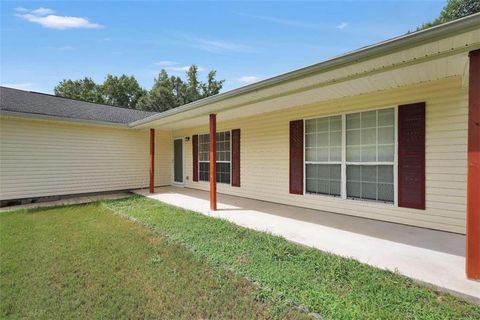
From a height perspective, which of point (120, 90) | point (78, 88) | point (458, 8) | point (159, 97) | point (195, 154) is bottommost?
point (195, 154)

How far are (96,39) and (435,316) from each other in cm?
1017

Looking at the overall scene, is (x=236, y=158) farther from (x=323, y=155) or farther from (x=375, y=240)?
(x=375, y=240)

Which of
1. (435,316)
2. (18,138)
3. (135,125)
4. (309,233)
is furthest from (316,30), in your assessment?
(18,138)

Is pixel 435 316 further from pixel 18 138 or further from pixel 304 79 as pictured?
pixel 18 138

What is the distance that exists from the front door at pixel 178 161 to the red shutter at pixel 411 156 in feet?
26.2

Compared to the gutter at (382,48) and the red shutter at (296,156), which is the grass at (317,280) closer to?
the red shutter at (296,156)

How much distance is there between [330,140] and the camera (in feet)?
17.8

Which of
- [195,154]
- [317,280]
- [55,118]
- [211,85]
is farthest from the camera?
[211,85]

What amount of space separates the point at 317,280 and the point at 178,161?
343 inches

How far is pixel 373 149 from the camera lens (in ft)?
15.6

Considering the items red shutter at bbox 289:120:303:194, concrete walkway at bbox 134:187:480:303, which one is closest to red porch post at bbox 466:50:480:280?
concrete walkway at bbox 134:187:480:303

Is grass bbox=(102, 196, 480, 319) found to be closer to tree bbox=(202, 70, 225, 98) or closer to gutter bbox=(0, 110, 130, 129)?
gutter bbox=(0, 110, 130, 129)

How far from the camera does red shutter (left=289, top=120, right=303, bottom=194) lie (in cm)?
595

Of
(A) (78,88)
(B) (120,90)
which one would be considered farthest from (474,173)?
(A) (78,88)
